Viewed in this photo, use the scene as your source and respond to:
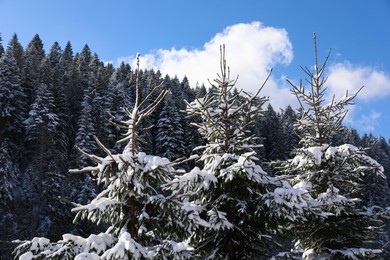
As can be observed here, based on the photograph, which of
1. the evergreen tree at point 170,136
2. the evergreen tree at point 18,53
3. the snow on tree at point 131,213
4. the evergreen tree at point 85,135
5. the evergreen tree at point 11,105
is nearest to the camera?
the snow on tree at point 131,213

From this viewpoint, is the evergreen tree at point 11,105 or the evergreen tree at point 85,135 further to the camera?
the evergreen tree at point 11,105

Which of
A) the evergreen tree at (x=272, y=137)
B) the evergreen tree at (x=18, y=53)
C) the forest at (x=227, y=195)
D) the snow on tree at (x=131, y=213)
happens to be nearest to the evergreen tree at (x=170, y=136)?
the evergreen tree at (x=272, y=137)

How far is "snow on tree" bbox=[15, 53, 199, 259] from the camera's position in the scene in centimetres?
552

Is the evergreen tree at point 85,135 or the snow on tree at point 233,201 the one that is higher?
the evergreen tree at point 85,135

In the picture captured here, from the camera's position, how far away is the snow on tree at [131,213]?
5.52 m

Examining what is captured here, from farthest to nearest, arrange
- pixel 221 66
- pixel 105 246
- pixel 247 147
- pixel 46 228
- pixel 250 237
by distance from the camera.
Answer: pixel 46 228 < pixel 221 66 < pixel 247 147 < pixel 250 237 < pixel 105 246

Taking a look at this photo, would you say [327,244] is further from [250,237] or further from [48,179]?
[48,179]

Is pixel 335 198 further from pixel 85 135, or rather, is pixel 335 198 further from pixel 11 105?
pixel 11 105

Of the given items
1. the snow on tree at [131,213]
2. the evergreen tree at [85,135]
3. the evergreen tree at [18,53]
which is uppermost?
the evergreen tree at [18,53]

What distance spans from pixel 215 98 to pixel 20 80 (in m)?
58.6

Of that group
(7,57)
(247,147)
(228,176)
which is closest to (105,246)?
(228,176)

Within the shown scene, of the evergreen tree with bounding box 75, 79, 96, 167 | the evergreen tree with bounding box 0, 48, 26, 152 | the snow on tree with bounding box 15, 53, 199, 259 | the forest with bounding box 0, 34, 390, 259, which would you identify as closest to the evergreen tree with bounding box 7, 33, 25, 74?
the evergreen tree with bounding box 0, 48, 26, 152

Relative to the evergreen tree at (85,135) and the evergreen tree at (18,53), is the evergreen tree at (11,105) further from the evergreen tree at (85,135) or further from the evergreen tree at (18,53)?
the evergreen tree at (85,135)

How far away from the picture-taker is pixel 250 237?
831cm
